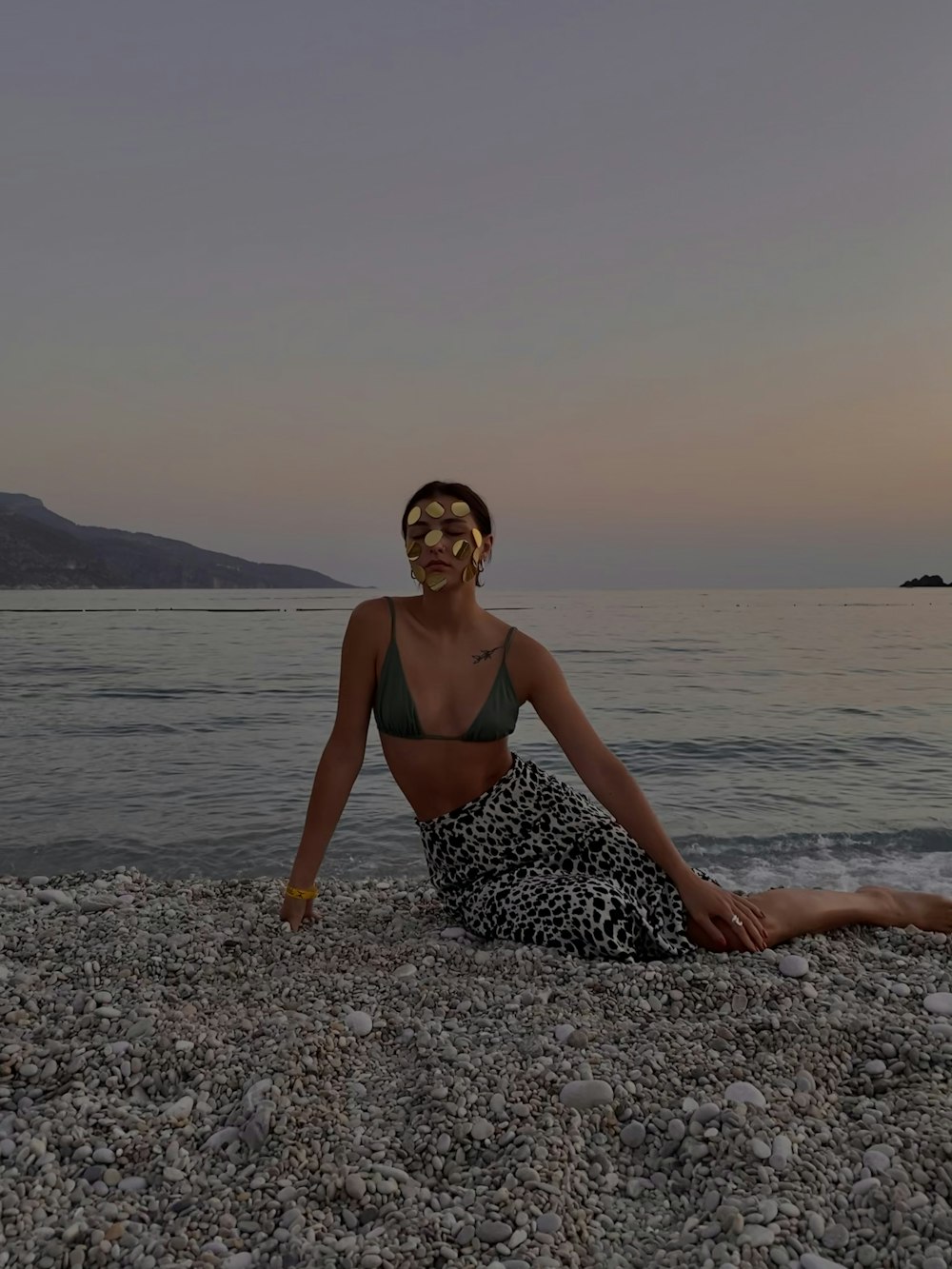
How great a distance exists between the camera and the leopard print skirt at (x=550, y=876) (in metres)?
4.14

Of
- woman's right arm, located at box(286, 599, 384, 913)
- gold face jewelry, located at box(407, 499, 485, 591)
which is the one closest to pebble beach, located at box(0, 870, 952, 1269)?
woman's right arm, located at box(286, 599, 384, 913)

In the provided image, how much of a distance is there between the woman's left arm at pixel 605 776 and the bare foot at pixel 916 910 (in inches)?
37.6

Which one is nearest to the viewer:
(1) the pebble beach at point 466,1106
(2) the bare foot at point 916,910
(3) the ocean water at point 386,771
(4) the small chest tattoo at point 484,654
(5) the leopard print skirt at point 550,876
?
(1) the pebble beach at point 466,1106

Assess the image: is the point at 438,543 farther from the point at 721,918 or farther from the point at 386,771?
the point at 386,771

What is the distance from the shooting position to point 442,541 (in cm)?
444

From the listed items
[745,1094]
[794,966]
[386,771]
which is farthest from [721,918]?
[386,771]

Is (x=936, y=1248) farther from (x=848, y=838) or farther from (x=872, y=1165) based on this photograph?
(x=848, y=838)

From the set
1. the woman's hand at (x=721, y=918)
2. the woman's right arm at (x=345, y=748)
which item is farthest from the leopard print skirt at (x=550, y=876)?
the woman's right arm at (x=345, y=748)

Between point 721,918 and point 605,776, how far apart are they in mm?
821

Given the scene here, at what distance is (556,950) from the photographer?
4148 millimetres

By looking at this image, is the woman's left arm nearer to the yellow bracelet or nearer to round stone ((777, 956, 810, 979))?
round stone ((777, 956, 810, 979))

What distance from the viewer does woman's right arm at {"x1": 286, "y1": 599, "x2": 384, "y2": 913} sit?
4.45 m

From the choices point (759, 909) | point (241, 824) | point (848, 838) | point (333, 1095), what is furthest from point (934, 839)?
point (333, 1095)

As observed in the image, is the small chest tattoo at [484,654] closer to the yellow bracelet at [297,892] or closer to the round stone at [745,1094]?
the yellow bracelet at [297,892]
